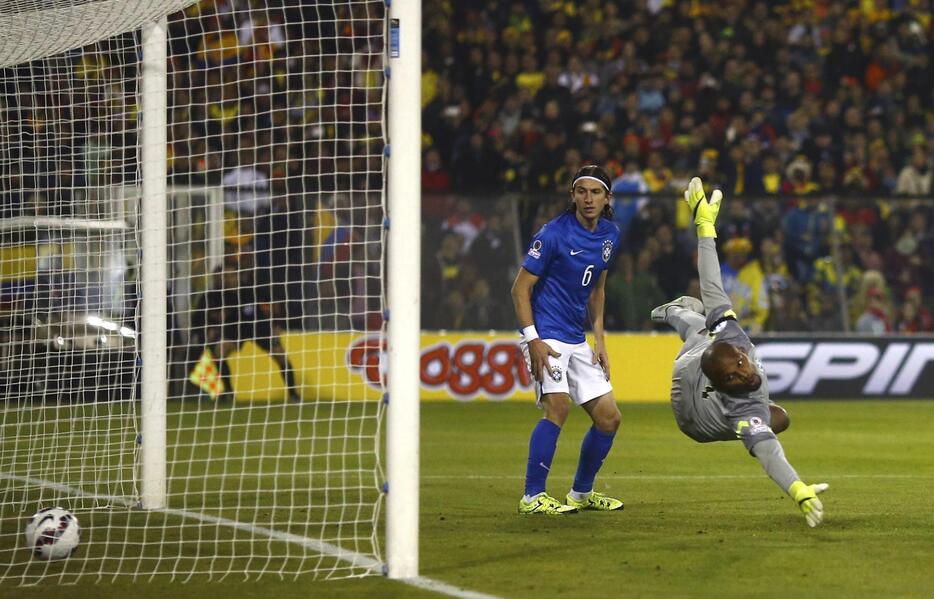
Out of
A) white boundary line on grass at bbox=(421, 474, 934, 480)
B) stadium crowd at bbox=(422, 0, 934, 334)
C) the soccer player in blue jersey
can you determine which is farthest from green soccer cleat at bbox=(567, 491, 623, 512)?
stadium crowd at bbox=(422, 0, 934, 334)

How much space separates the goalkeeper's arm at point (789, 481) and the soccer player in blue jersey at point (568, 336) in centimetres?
124

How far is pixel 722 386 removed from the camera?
7863 millimetres

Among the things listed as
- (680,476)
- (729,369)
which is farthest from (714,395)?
(680,476)

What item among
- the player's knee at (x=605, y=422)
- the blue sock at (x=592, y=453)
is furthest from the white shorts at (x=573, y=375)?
the blue sock at (x=592, y=453)

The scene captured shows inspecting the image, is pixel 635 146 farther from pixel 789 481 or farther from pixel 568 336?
pixel 789 481

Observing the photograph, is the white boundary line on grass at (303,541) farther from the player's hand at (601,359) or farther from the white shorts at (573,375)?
the player's hand at (601,359)

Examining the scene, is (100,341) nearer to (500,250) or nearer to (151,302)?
(151,302)

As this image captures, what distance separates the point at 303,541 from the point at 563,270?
8.15 feet

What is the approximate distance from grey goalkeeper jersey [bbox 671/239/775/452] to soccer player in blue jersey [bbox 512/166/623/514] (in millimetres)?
563

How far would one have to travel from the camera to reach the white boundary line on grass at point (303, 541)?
6.29 m

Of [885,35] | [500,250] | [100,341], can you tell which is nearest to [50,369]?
[100,341]

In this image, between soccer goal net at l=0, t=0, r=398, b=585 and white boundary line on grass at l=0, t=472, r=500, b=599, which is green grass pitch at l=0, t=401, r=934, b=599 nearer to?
white boundary line on grass at l=0, t=472, r=500, b=599

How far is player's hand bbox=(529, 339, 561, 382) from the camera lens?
876cm

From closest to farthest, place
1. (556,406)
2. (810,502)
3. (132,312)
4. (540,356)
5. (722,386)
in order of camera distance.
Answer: (810,502)
(722,386)
(540,356)
(556,406)
(132,312)
